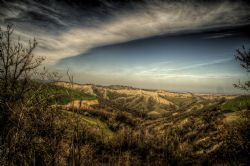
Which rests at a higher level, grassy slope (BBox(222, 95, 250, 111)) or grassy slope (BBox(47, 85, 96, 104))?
grassy slope (BBox(47, 85, 96, 104))

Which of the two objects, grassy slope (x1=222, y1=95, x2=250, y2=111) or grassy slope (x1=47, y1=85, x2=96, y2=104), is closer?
grassy slope (x1=47, y1=85, x2=96, y2=104)

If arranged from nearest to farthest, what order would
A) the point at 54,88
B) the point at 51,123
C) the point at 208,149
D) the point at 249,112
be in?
the point at 51,123 < the point at 54,88 < the point at 249,112 < the point at 208,149

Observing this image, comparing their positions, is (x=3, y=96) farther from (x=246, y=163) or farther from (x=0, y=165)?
(x=246, y=163)

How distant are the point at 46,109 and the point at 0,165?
5.60 metres

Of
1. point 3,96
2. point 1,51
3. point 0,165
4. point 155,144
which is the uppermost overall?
point 1,51

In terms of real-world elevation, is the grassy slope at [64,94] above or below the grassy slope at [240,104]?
above

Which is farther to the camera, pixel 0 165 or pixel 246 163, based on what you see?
pixel 246 163

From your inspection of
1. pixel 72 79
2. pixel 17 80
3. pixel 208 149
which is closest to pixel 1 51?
pixel 17 80

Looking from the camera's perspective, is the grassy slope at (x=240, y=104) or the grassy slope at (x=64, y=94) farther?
the grassy slope at (x=240, y=104)

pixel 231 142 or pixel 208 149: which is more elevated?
pixel 231 142

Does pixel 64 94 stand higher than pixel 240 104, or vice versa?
pixel 64 94

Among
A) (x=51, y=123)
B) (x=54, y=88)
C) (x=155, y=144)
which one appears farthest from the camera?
(x=155, y=144)

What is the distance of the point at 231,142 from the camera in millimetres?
15633

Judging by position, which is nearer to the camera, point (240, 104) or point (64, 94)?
point (64, 94)
